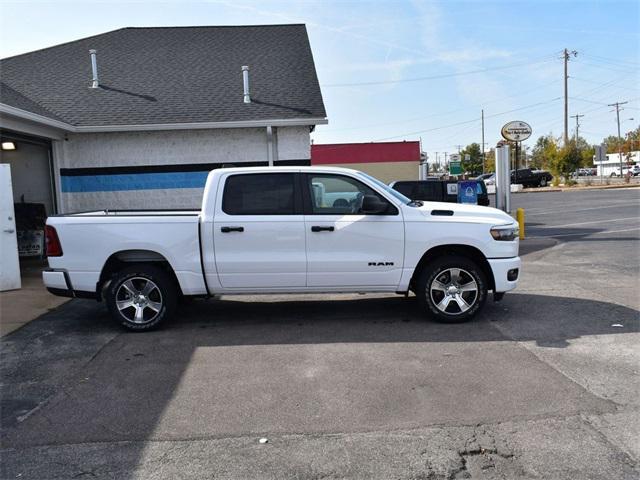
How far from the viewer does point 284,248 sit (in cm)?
638

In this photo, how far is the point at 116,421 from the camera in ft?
13.5

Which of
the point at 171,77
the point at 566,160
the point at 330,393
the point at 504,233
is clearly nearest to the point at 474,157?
the point at 566,160

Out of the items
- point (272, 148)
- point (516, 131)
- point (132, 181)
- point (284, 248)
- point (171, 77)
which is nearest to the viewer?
point (284, 248)

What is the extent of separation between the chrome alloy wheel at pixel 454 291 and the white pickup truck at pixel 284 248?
0.01m

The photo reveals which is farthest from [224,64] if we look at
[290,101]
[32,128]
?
[32,128]

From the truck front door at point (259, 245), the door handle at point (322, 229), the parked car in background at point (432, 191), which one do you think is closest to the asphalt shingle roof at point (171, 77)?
the parked car in background at point (432, 191)

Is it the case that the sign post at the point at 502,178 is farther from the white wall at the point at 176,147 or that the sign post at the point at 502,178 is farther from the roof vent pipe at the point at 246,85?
the roof vent pipe at the point at 246,85

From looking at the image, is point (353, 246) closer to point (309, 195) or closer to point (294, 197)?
point (309, 195)

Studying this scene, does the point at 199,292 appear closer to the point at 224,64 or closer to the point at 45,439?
the point at 45,439

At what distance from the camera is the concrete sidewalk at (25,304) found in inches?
281

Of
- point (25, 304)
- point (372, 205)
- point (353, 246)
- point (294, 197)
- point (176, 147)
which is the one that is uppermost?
point (176, 147)

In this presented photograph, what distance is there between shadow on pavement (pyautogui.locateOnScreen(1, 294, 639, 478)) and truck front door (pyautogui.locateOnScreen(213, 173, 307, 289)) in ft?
2.03

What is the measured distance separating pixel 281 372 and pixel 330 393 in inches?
27.0

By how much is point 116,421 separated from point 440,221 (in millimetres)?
4021
